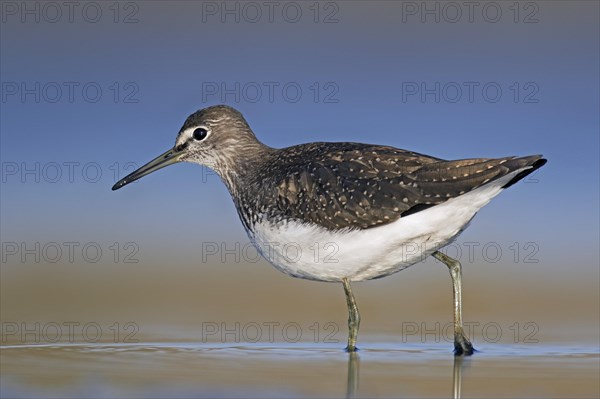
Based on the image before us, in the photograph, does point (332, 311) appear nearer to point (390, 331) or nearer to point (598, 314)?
point (390, 331)

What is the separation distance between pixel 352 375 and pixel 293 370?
58 centimetres

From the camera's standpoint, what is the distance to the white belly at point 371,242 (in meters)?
10.4

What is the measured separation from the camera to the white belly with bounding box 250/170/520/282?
34.1ft

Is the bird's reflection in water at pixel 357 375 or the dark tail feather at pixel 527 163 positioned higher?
the dark tail feather at pixel 527 163

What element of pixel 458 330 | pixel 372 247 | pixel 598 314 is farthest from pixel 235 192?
pixel 598 314

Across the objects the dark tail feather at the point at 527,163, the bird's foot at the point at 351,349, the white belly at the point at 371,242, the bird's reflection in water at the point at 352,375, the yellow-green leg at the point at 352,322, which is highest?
the dark tail feather at the point at 527,163

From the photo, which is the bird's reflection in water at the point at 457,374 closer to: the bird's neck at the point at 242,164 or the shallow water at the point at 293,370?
the shallow water at the point at 293,370

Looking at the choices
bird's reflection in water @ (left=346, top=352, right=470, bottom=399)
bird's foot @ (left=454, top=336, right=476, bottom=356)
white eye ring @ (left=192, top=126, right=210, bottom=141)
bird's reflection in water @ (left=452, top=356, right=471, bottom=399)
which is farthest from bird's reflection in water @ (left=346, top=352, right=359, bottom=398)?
white eye ring @ (left=192, top=126, right=210, bottom=141)

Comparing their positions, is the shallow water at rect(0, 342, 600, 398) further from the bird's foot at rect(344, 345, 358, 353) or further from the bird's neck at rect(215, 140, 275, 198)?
the bird's neck at rect(215, 140, 275, 198)

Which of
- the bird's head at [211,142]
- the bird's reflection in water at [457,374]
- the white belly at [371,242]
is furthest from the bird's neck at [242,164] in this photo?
the bird's reflection in water at [457,374]

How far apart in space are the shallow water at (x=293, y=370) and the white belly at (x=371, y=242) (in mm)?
863

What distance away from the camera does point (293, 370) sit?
950 centimetres

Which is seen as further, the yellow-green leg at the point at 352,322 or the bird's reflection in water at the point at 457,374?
the yellow-green leg at the point at 352,322

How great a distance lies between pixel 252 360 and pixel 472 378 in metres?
2.19
